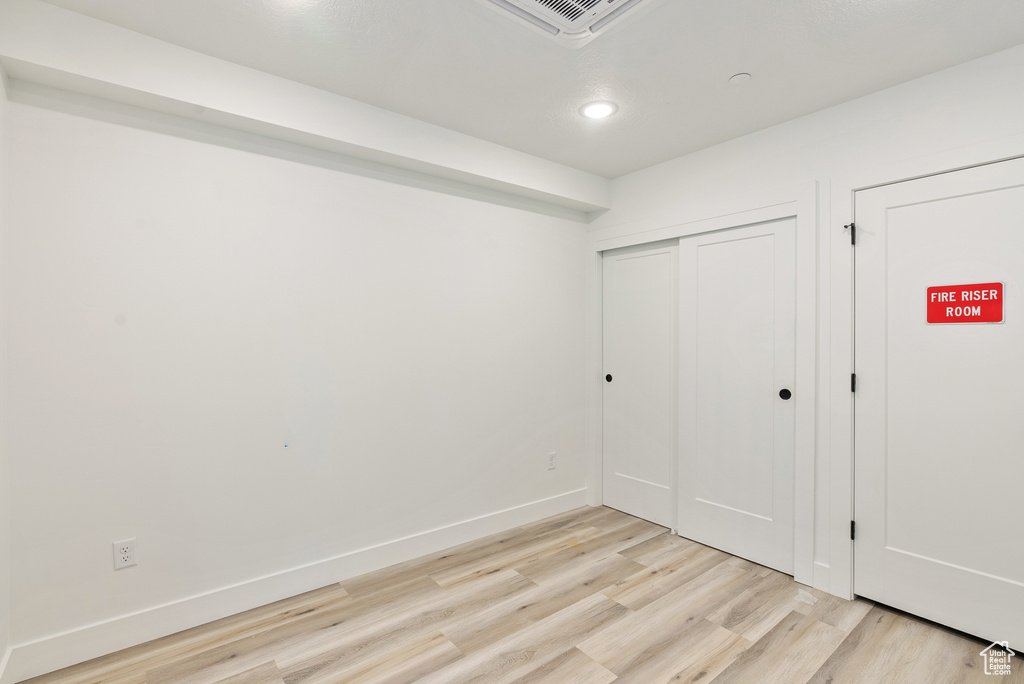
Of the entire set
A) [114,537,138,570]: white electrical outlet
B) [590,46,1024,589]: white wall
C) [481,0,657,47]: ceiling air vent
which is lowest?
[114,537,138,570]: white electrical outlet

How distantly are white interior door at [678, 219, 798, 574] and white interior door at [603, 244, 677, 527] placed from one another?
5.9 inches

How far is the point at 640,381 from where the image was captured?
142 inches

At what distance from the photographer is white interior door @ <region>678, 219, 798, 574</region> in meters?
2.78

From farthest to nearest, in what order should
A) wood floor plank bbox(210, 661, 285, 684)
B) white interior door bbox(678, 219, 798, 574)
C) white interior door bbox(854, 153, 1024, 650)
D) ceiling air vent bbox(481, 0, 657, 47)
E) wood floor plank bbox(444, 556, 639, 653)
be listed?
white interior door bbox(678, 219, 798, 574) < wood floor plank bbox(444, 556, 639, 653) < white interior door bbox(854, 153, 1024, 650) < wood floor plank bbox(210, 661, 285, 684) < ceiling air vent bbox(481, 0, 657, 47)

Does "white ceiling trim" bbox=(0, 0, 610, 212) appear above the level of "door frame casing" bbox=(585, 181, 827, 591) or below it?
above

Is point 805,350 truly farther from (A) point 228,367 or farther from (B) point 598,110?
(A) point 228,367

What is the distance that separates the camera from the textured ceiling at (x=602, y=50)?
183cm

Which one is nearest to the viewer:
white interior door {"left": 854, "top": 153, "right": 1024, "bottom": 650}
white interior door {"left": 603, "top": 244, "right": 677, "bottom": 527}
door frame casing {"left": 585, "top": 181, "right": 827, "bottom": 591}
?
white interior door {"left": 854, "top": 153, "right": 1024, "bottom": 650}

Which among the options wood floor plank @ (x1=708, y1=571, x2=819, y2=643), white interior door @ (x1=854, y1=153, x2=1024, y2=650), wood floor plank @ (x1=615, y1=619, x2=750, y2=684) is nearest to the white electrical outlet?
wood floor plank @ (x1=615, y1=619, x2=750, y2=684)

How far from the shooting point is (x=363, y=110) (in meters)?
2.57

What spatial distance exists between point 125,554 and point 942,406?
143 inches

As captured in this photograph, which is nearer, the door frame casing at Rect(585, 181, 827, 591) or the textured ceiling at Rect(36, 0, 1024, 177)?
the textured ceiling at Rect(36, 0, 1024, 177)

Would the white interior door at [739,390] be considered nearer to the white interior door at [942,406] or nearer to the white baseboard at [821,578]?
the white baseboard at [821,578]

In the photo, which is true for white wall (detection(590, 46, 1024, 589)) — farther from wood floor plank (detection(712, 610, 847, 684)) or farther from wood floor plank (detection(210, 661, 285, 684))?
wood floor plank (detection(210, 661, 285, 684))
